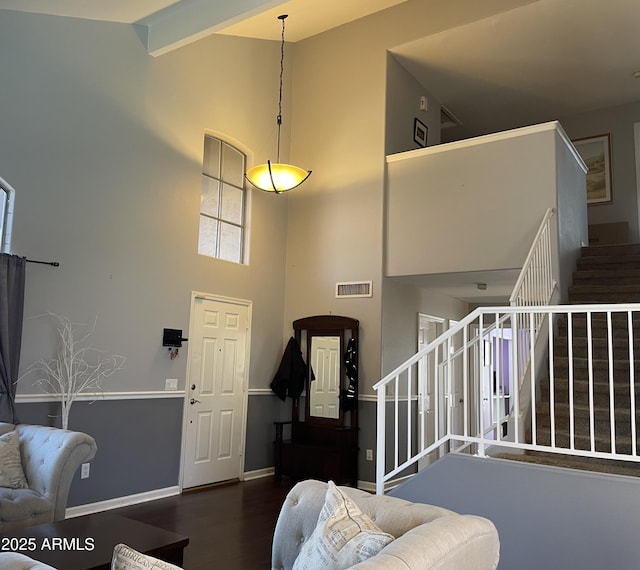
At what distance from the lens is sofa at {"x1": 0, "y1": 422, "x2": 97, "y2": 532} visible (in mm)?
3314

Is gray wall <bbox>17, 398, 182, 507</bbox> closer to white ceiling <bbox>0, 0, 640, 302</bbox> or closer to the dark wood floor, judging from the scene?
the dark wood floor

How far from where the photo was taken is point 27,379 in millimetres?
4379

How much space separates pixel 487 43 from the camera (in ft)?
20.9

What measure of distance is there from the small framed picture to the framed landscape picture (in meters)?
2.76

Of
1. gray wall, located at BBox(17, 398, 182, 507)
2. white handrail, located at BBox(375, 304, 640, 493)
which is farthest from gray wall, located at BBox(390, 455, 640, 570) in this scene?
gray wall, located at BBox(17, 398, 182, 507)

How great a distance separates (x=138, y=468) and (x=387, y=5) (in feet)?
19.1

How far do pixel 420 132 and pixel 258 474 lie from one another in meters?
4.75

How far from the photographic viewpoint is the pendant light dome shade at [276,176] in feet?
18.3

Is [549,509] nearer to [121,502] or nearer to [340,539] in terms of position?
[340,539]

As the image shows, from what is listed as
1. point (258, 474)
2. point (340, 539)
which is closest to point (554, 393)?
point (340, 539)

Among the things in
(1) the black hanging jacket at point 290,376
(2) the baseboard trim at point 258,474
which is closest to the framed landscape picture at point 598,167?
(1) the black hanging jacket at point 290,376

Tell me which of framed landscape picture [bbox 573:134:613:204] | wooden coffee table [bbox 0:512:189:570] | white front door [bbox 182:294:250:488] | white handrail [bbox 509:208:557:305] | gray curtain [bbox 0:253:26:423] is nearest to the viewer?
wooden coffee table [bbox 0:512:189:570]

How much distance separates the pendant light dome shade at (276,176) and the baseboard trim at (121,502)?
10.4 feet

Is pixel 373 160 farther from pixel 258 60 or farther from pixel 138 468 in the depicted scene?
pixel 138 468
